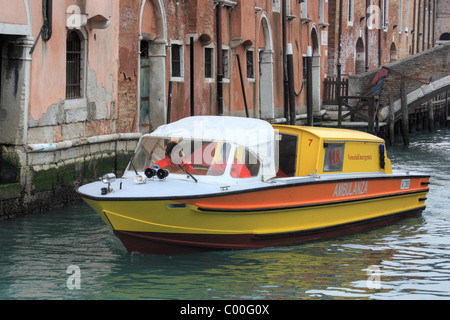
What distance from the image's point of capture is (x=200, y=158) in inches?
315

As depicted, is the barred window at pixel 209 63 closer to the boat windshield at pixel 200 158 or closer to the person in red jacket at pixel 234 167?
the boat windshield at pixel 200 158

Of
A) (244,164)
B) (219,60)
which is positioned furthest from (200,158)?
(219,60)

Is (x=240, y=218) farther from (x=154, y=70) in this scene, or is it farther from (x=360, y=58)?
(x=360, y=58)

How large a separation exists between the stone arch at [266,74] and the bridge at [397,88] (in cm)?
254

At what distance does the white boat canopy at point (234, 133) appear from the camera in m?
8.06

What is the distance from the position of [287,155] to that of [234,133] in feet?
3.14

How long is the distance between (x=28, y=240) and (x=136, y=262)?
145 cm

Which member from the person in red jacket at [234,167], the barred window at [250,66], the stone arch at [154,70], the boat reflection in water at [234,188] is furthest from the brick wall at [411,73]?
the person in red jacket at [234,167]

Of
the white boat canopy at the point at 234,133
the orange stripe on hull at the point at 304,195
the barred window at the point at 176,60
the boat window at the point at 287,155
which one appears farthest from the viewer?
the barred window at the point at 176,60

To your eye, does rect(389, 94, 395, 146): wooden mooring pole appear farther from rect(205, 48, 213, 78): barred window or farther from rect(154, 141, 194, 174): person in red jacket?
rect(154, 141, 194, 174): person in red jacket

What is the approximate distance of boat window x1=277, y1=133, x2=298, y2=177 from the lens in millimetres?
8820

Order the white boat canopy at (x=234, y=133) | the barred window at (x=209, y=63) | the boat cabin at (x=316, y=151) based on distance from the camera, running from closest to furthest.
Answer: the white boat canopy at (x=234, y=133), the boat cabin at (x=316, y=151), the barred window at (x=209, y=63)

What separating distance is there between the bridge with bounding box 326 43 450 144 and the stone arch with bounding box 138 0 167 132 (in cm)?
799
